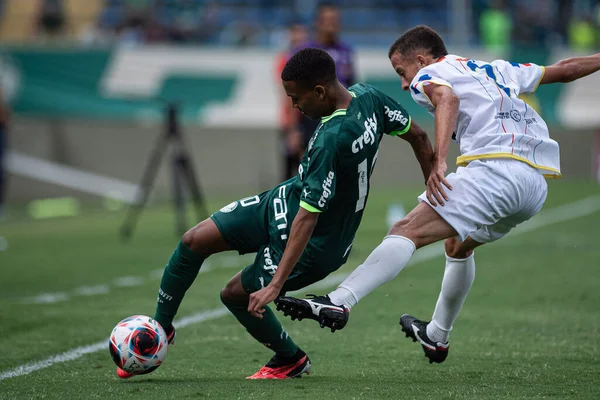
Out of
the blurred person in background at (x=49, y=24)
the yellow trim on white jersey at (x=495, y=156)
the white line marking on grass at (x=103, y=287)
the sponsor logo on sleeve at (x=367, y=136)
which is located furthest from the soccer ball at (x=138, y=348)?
the blurred person in background at (x=49, y=24)

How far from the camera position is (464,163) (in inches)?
220

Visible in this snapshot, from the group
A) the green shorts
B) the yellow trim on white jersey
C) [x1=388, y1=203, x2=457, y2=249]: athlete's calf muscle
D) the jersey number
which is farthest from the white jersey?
the green shorts

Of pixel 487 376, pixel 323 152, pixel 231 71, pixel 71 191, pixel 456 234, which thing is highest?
pixel 323 152

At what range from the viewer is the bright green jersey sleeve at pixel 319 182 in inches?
196

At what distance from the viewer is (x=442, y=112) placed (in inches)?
213

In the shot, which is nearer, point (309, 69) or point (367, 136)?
point (309, 69)

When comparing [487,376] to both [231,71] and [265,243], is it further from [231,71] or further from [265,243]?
[231,71]

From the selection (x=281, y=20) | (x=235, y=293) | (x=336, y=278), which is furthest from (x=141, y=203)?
(x=235, y=293)

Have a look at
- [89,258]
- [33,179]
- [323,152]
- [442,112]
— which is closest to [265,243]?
[323,152]

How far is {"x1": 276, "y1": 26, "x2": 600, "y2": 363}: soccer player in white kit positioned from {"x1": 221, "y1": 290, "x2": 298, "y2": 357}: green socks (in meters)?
0.64

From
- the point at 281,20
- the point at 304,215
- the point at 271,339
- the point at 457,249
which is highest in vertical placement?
the point at 304,215

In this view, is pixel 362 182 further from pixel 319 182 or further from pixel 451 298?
pixel 451 298

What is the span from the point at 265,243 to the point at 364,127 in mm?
861

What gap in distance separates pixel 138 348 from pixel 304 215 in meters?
1.25
